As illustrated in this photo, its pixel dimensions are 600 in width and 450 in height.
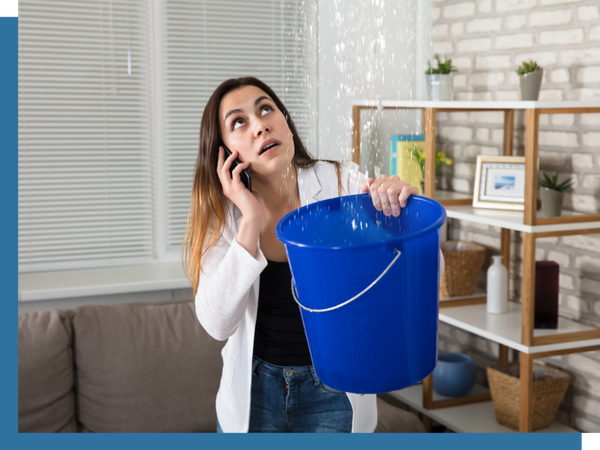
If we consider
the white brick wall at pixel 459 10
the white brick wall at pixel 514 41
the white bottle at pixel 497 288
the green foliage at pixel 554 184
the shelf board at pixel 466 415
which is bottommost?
the shelf board at pixel 466 415

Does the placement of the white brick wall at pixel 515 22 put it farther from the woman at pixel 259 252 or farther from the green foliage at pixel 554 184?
the woman at pixel 259 252

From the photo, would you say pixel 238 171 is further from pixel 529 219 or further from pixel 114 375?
pixel 114 375

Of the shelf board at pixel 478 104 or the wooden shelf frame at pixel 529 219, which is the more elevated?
the shelf board at pixel 478 104

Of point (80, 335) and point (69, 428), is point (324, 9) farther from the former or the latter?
point (69, 428)

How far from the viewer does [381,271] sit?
26.9 inches

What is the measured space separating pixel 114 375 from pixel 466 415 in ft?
3.91

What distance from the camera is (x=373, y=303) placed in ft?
2.32

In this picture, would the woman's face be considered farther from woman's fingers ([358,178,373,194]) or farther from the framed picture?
the framed picture

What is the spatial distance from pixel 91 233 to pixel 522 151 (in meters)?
1.59

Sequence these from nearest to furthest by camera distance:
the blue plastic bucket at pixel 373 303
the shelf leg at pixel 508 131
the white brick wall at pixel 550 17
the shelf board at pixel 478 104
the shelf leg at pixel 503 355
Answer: the blue plastic bucket at pixel 373 303 → the shelf board at pixel 478 104 → the white brick wall at pixel 550 17 → the shelf leg at pixel 508 131 → the shelf leg at pixel 503 355

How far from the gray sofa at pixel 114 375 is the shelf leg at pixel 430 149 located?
30.2 inches

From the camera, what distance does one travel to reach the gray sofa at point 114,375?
1.80m

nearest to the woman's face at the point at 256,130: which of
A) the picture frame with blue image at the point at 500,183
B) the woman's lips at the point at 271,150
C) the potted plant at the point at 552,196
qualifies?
the woman's lips at the point at 271,150

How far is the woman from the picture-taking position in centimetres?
86
